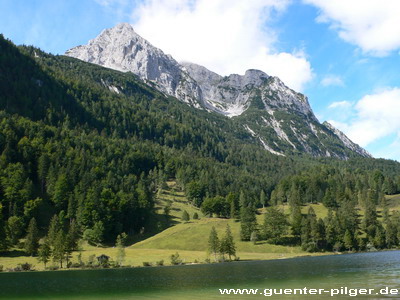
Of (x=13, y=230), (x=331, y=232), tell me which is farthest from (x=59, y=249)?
(x=331, y=232)

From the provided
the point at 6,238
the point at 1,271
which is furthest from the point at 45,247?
the point at 6,238

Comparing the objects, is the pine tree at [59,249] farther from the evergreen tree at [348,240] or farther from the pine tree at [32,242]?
the evergreen tree at [348,240]

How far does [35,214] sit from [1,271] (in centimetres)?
4506

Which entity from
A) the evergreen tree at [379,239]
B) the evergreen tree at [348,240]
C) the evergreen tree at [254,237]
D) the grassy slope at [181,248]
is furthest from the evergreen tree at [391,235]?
the evergreen tree at [254,237]

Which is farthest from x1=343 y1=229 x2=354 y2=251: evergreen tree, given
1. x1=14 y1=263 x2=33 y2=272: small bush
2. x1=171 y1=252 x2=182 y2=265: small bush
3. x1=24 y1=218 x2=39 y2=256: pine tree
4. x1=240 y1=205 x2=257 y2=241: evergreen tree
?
x1=24 y1=218 x2=39 y2=256: pine tree

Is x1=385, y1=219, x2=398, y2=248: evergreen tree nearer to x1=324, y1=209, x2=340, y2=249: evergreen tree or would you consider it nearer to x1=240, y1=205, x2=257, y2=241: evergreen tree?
x1=324, y1=209, x2=340, y2=249: evergreen tree

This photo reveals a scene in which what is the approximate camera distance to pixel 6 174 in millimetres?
144875

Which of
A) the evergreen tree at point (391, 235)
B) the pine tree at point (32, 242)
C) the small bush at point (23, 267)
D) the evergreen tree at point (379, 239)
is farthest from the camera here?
Answer: the evergreen tree at point (391, 235)

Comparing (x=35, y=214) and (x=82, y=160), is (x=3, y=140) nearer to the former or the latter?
(x=82, y=160)

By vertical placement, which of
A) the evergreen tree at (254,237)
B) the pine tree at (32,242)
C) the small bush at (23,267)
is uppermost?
the pine tree at (32,242)

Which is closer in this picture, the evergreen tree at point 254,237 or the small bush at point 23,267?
the small bush at point 23,267

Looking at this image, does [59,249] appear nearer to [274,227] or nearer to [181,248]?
[181,248]

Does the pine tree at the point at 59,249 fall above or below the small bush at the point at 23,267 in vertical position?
above

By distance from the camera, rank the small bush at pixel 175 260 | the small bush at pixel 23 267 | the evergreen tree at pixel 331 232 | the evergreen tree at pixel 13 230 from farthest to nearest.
Answer: 1. the evergreen tree at pixel 331 232
2. the evergreen tree at pixel 13 230
3. the small bush at pixel 175 260
4. the small bush at pixel 23 267
